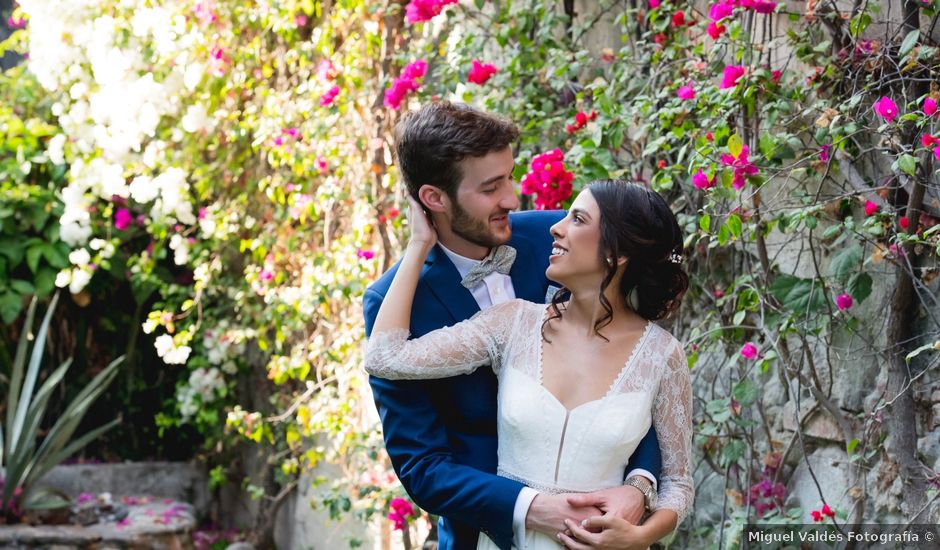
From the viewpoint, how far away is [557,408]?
1.87m

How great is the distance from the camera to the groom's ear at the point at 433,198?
6.91 ft

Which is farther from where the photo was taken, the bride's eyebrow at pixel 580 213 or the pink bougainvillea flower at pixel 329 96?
the pink bougainvillea flower at pixel 329 96

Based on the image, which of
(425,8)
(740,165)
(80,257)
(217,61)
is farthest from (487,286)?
(80,257)

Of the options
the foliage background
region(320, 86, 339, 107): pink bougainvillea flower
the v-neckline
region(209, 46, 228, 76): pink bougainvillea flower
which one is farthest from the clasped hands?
region(209, 46, 228, 76): pink bougainvillea flower

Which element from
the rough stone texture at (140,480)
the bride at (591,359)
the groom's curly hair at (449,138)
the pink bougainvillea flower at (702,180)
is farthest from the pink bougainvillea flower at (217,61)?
the bride at (591,359)

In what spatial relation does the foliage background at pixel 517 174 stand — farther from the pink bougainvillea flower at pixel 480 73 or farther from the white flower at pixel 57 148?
the pink bougainvillea flower at pixel 480 73

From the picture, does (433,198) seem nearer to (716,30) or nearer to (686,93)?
(686,93)

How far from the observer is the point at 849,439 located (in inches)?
94.9

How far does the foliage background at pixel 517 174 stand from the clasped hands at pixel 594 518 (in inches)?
28.8

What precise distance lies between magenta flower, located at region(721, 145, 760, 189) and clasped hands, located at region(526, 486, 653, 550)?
0.80 metres

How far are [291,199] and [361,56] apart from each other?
713 millimetres

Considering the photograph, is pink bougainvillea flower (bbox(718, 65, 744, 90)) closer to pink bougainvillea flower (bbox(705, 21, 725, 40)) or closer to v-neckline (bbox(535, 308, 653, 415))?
pink bougainvillea flower (bbox(705, 21, 725, 40))

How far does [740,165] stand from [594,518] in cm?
89

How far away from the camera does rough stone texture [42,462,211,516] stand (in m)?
6.00
